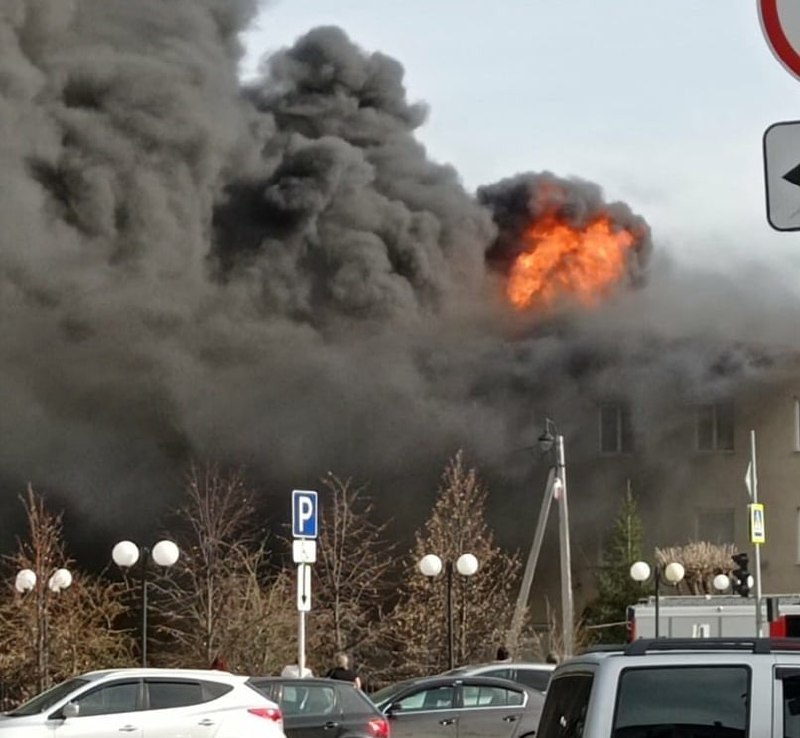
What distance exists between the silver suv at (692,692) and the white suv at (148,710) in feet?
39.2

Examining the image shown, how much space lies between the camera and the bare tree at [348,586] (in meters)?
44.8

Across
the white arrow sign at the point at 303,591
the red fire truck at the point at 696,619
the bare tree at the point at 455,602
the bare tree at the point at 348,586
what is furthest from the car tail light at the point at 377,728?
the bare tree at the point at 455,602

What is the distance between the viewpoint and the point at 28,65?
2261 inches

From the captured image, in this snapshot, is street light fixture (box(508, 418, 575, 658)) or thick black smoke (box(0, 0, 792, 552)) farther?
thick black smoke (box(0, 0, 792, 552))

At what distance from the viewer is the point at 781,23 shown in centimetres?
635

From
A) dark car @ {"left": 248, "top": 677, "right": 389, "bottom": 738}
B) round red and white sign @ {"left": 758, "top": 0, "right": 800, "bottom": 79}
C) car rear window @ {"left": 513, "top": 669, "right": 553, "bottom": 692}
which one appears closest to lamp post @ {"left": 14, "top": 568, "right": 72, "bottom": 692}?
car rear window @ {"left": 513, "top": 669, "right": 553, "bottom": 692}

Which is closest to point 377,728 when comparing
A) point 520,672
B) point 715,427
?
point 520,672

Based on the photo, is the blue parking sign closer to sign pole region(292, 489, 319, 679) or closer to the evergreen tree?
sign pole region(292, 489, 319, 679)

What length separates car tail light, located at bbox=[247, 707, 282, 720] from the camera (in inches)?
778

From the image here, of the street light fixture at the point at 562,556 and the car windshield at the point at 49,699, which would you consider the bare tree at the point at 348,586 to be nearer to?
the street light fixture at the point at 562,556

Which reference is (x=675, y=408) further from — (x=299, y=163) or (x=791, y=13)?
(x=791, y=13)

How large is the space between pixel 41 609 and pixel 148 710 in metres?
22.6

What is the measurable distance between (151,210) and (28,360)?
653cm

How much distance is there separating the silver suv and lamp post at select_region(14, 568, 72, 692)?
2940 centimetres
